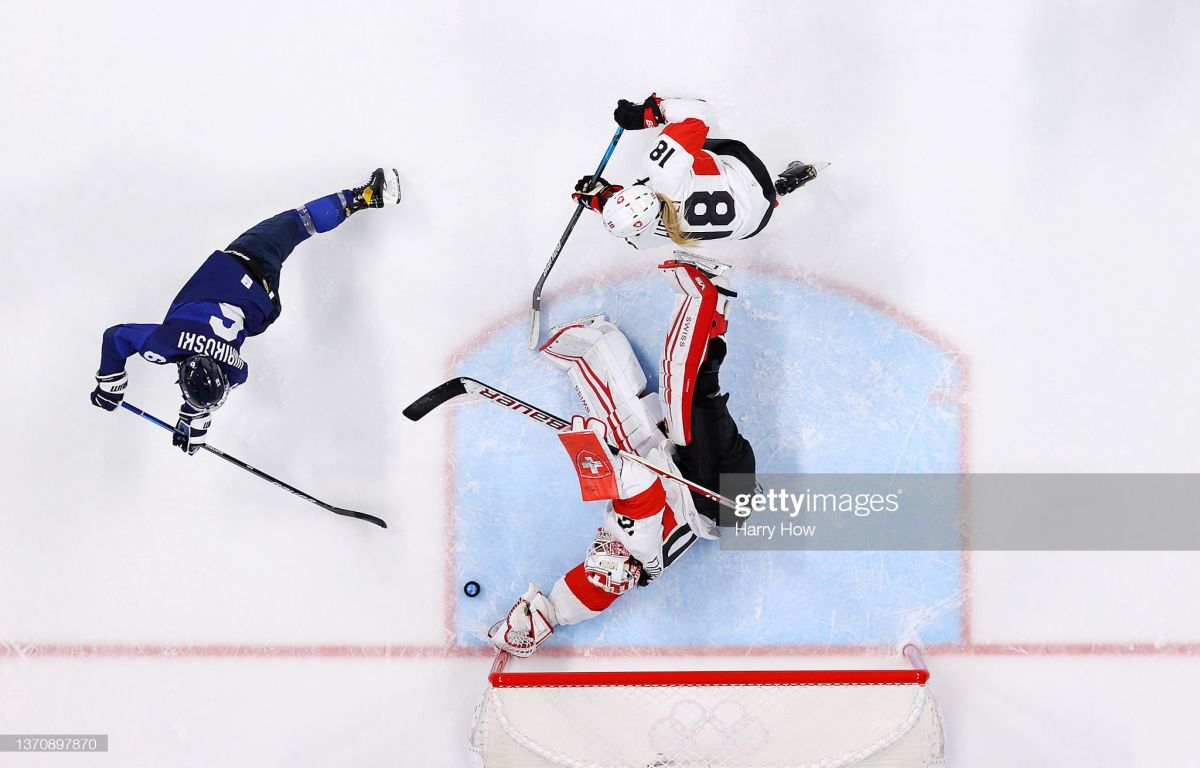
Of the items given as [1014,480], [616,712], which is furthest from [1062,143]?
A: [616,712]

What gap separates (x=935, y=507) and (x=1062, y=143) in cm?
189

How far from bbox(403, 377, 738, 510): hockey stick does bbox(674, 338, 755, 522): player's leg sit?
5 centimetres

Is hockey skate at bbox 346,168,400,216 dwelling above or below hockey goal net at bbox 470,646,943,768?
above

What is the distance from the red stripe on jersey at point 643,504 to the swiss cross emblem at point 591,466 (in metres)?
0.18

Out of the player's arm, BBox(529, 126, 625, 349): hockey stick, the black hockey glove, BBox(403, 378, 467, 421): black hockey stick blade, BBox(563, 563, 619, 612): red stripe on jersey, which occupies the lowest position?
BBox(563, 563, 619, 612): red stripe on jersey

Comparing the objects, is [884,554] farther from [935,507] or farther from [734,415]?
[734,415]

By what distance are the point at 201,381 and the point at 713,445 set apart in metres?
2.14

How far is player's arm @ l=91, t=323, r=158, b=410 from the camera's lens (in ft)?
11.9

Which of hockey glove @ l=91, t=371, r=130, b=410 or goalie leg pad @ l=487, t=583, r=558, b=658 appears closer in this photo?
hockey glove @ l=91, t=371, r=130, b=410

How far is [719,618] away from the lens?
4270 millimetres

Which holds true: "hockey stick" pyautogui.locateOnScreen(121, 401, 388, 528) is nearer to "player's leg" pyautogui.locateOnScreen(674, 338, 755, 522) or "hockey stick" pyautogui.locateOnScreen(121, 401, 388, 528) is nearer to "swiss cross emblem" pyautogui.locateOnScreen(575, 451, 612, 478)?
"swiss cross emblem" pyautogui.locateOnScreen(575, 451, 612, 478)

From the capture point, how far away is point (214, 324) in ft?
11.7

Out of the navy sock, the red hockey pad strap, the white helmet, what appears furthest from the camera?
the navy sock

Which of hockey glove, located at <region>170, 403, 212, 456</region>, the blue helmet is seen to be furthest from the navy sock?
hockey glove, located at <region>170, 403, 212, 456</region>
